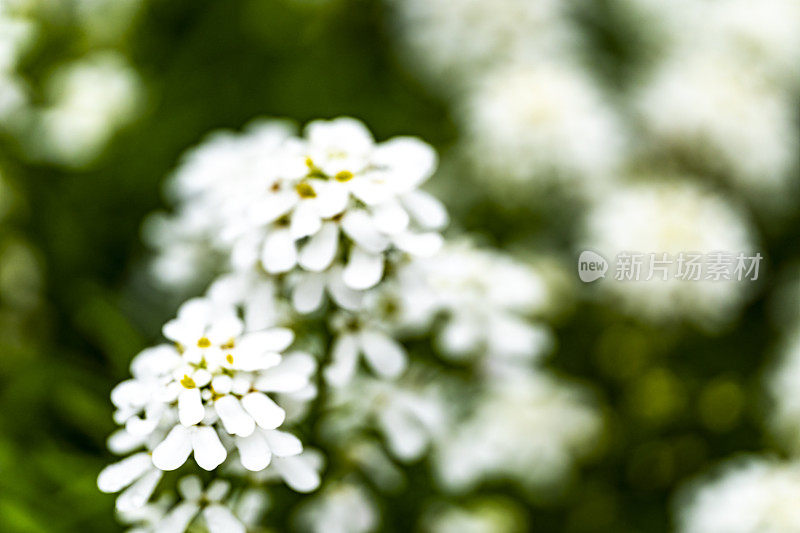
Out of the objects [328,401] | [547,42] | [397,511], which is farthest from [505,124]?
[328,401]

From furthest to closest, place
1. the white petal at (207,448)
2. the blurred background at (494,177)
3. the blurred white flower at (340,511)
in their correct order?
the blurred background at (494,177), the blurred white flower at (340,511), the white petal at (207,448)

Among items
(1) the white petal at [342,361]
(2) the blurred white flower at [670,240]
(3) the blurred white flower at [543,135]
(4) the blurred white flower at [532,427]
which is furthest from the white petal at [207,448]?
(3) the blurred white flower at [543,135]

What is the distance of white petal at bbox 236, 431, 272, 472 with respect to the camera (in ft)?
2.88

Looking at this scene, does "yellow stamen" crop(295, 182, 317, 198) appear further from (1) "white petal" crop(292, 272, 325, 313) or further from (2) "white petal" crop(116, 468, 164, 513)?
(2) "white petal" crop(116, 468, 164, 513)

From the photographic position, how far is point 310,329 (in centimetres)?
119

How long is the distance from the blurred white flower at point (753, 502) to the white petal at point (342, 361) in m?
0.76

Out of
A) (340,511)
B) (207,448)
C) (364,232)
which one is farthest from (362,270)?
(340,511)

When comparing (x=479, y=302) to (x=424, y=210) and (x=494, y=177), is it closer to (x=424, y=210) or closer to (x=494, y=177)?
(x=424, y=210)

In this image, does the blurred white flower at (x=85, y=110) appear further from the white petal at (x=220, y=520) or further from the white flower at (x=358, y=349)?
the white petal at (x=220, y=520)

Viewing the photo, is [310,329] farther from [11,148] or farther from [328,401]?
[11,148]

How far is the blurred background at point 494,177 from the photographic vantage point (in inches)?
67.4

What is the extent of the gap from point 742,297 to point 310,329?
4.34 ft

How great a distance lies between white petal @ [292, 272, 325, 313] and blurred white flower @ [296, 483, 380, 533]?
1.10ft

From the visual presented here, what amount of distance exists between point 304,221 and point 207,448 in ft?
0.92
